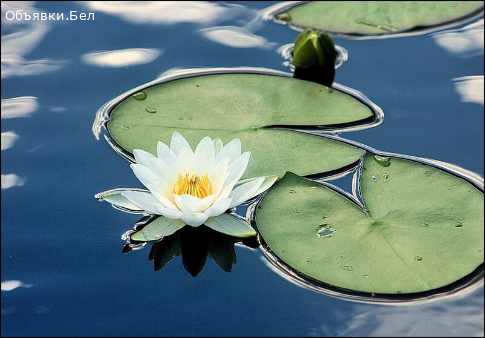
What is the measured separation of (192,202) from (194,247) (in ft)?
0.64

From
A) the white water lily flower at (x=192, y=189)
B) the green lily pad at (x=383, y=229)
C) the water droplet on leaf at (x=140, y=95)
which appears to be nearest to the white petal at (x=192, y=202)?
the white water lily flower at (x=192, y=189)

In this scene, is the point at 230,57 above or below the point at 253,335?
above

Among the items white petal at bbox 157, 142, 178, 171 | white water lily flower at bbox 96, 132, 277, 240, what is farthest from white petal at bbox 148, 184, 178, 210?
white petal at bbox 157, 142, 178, 171

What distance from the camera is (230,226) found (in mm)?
2467

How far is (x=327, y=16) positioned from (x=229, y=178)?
1773 mm

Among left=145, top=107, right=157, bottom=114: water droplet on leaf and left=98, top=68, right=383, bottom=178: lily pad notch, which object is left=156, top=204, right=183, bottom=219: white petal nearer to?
left=98, top=68, right=383, bottom=178: lily pad notch

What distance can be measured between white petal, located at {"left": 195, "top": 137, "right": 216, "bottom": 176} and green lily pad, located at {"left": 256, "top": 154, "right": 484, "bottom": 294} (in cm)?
25

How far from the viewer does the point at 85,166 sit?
2.87m

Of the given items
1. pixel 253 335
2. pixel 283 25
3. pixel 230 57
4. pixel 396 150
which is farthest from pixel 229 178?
pixel 283 25

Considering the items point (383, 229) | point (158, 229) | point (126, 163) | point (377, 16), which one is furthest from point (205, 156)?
point (377, 16)

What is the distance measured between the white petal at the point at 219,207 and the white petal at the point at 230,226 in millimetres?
45

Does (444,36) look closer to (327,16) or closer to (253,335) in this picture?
(327,16)

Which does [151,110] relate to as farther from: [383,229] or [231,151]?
[383,229]

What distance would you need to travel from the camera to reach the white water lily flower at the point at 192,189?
242cm
